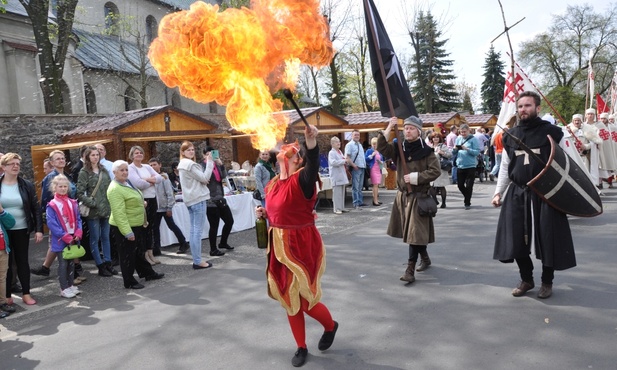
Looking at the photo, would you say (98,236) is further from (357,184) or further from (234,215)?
(357,184)

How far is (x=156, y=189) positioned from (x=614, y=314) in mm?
6812

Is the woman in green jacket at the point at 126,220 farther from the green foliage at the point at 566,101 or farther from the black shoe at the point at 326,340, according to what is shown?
the green foliage at the point at 566,101

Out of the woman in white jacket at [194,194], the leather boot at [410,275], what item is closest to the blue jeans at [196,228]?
the woman in white jacket at [194,194]


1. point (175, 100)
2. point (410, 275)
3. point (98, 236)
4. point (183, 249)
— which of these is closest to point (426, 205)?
point (410, 275)

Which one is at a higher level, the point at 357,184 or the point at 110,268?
the point at 357,184

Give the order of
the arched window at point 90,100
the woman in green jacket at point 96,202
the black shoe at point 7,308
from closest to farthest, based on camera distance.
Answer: the black shoe at point 7,308 < the woman in green jacket at point 96,202 < the arched window at point 90,100

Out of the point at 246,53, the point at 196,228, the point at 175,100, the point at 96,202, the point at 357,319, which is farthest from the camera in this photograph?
the point at 175,100

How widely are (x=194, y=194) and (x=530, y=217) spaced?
4771 millimetres

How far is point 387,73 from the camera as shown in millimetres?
5949

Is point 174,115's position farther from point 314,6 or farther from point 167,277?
point 314,6

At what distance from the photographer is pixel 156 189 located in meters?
8.17

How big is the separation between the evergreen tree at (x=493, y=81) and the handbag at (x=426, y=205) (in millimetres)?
50532

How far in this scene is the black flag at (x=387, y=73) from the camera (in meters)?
5.61

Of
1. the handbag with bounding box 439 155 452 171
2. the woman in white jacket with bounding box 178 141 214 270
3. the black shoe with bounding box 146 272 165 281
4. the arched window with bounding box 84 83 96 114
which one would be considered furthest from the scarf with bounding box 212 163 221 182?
the arched window with bounding box 84 83 96 114
